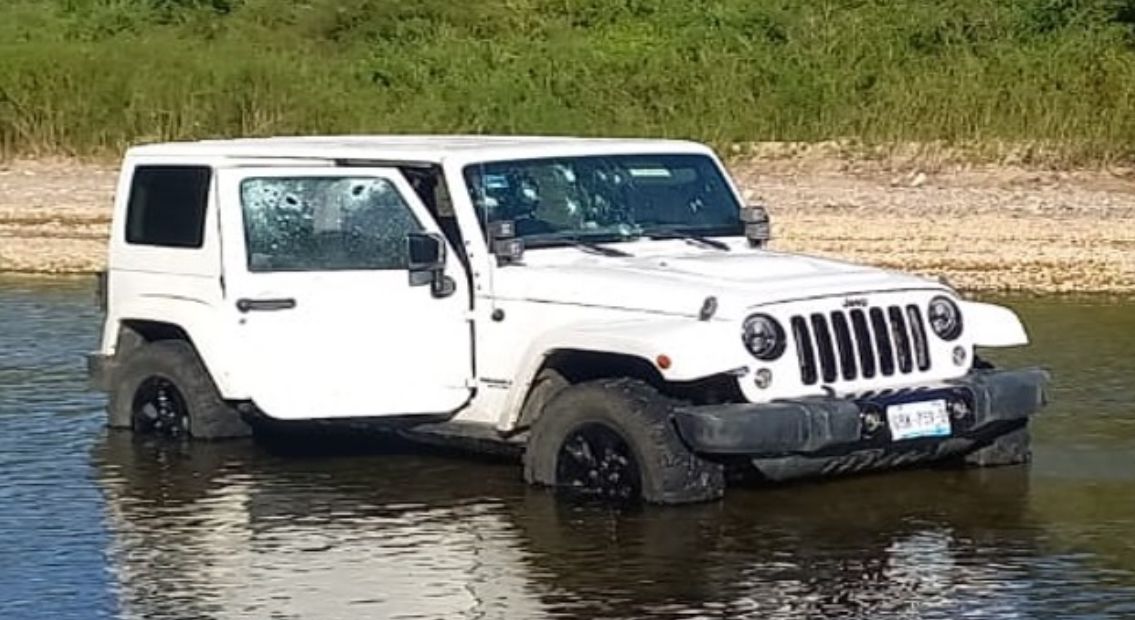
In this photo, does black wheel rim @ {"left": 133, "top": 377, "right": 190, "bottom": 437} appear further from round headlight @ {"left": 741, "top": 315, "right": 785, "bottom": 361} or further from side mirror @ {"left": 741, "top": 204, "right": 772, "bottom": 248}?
round headlight @ {"left": 741, "top": 315, "right": 785, "bottom": 361}

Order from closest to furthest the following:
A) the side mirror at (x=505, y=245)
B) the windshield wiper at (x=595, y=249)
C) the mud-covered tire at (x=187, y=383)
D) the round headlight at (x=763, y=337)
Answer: the round headlight at (x=763, y=337) < the side mirror at (x=505, y=245) < the windshield wiper at (x=595, y=249) < the mud-covered tire at (x=187, y=383)

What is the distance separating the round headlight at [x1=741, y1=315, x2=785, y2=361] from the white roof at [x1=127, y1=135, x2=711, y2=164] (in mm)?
1871

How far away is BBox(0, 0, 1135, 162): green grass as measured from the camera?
28969 mm

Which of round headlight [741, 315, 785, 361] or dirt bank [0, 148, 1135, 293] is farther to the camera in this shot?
dirt bank [0, 148, 1135, 293]

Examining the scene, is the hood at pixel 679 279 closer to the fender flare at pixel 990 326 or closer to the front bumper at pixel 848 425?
the fender flare at pixel 990 326

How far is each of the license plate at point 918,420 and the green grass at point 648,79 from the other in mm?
15922

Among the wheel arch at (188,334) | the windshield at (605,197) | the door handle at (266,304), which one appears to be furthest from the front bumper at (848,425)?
the wheel arch at (188,334)

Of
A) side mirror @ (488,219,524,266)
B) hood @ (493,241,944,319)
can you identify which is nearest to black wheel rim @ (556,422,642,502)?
hood @ (493,241,944,319)

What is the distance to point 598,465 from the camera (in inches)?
459

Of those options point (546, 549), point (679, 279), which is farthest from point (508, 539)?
point (679, 279)

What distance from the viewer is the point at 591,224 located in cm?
1261

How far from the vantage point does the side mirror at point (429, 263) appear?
12242mm

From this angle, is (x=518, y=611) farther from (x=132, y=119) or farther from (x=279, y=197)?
(x=132, y=119)

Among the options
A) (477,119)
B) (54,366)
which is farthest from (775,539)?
(477,119)
